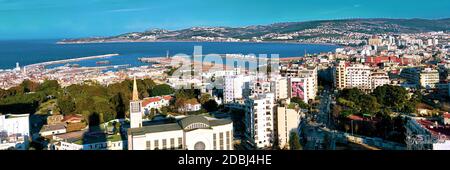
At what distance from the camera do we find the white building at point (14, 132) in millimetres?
4262

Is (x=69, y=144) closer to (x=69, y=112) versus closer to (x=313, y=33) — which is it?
(x=69, y=112)

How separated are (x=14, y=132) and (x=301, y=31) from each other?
31782mm

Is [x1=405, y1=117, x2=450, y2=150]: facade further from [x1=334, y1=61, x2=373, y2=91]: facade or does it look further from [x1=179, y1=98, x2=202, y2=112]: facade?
[x1=334, y1=61, x2=373, y2=91]: facade

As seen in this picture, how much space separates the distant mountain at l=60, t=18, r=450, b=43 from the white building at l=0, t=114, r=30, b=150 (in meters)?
23.7

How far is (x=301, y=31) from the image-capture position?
34906mm

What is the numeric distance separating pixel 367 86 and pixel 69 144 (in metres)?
6.49

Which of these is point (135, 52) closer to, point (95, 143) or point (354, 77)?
point (354, 77)

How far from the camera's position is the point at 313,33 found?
3334cm

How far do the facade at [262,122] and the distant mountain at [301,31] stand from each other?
22.2 metres

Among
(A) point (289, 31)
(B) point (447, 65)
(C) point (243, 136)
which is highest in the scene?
(A) point (289, 31)

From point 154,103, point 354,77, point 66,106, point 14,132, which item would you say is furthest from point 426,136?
point 354,77

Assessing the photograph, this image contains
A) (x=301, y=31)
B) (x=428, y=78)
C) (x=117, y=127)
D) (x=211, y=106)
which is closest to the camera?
(x=117, y=127)

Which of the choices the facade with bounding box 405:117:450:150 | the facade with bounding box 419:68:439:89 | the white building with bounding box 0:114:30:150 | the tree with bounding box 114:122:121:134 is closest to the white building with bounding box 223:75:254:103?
the tree with bounding box 114:122:121:134
